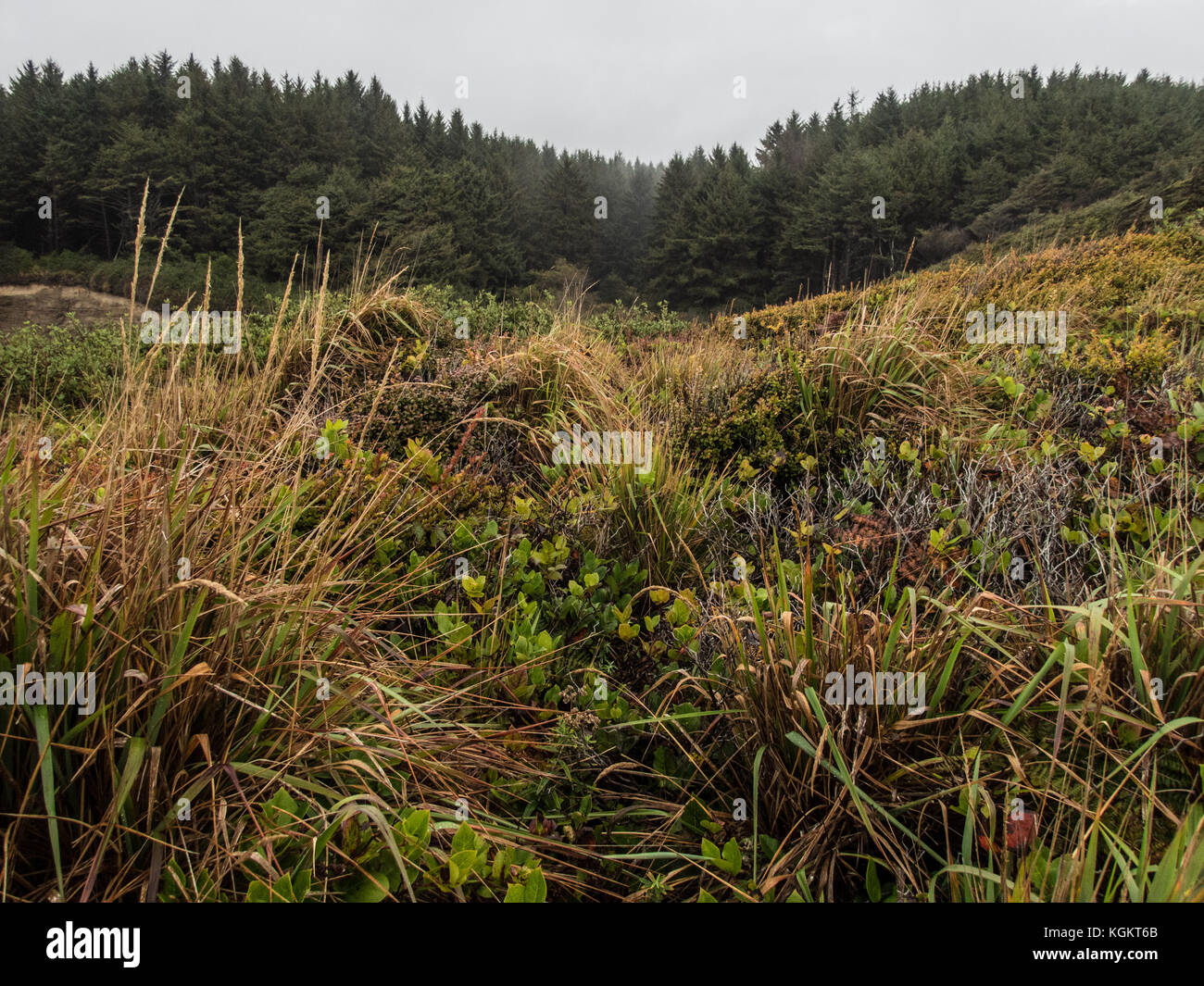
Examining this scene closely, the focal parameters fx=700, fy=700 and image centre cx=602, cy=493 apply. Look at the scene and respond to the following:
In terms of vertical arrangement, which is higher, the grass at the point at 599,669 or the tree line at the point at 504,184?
the tree line at the point at 504,184

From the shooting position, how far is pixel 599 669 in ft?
8.75

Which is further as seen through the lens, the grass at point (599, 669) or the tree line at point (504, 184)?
the tree line at point (504, 184)

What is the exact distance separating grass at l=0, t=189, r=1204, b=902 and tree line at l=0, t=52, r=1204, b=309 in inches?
1206

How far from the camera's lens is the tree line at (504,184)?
37.4 meters

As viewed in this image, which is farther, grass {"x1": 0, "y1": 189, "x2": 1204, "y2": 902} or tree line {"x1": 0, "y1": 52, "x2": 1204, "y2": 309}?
tree line {"x1": 0, "y1": 52, "x2": 1204, "y2": 309}

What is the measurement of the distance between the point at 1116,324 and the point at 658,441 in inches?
204

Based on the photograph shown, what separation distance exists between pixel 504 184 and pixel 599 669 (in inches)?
2056

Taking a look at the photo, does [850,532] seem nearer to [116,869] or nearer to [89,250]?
[116,869]

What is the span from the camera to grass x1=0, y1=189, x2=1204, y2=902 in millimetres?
1554

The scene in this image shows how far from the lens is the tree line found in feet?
123

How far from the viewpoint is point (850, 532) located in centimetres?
312

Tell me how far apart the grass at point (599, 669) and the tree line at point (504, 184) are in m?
30.6

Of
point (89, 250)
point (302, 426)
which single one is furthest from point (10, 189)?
point (302, 426)

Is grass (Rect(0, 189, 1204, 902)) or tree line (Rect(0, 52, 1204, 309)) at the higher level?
tree line (Rect(0, 52, 1204, 309))
